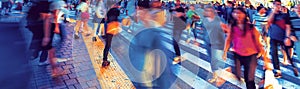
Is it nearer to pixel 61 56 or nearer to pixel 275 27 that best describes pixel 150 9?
pixel 275 27

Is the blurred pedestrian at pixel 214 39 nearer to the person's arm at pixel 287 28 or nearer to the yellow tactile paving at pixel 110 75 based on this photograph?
the person's arm at pixel 287 28

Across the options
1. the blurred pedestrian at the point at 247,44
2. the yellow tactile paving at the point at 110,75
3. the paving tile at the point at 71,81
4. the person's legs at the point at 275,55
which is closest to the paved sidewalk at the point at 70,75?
the paving tile at the point at 71,81

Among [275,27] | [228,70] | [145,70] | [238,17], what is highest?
[238,17]

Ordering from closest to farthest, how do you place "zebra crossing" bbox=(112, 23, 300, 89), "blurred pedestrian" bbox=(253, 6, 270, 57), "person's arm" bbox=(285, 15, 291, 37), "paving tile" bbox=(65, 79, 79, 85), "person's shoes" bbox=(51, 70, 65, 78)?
"paving tile" bbox=(65, 79, 79, 85) < "zebra crossing" bbox=(112, 23, 300, 89) < "person's shoes" bbox=(51, 70, 65, 78) < "person's arm" bbox=(285, 15, 291, 37) < "blurred pedestrian" bbox=(253, 6, 270, 57)

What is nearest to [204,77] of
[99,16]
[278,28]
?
[278,28]

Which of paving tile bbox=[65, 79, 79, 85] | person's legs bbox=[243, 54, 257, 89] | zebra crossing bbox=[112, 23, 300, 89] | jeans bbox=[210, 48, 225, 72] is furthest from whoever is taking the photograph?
jeans bbox=[210, 48, 225, 72]

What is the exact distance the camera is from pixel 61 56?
6930 mm

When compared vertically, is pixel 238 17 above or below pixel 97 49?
above

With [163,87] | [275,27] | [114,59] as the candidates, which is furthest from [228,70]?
[114,59]

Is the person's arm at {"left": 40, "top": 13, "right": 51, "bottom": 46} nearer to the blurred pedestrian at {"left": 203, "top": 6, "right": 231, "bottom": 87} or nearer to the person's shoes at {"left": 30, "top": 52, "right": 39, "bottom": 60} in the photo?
the person's shoes at {"left": 30, "top": 52, "right": 39, "bottom": 60}

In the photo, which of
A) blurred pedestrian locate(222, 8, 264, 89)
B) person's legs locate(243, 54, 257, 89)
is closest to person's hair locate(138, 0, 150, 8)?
blurred pedestrian locate(222, 8, 264, 89)

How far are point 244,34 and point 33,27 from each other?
4.34 m

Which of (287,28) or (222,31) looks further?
(222,31)

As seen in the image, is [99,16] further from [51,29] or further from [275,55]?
[275,55]
